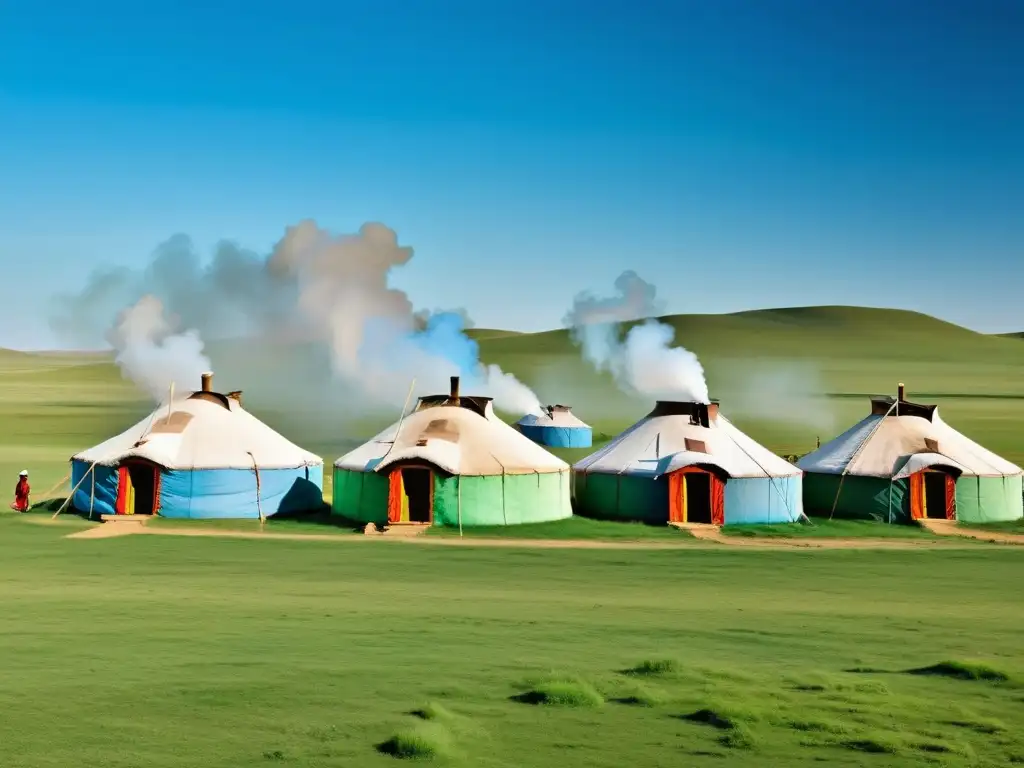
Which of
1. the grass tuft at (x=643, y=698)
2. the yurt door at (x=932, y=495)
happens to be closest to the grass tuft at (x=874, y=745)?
the grass tuft at (x=643, y=698)

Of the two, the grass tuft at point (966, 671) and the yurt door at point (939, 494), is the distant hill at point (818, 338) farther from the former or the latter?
the grass tuft at point (966, 671)

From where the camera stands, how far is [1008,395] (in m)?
129

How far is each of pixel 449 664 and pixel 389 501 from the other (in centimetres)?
1607

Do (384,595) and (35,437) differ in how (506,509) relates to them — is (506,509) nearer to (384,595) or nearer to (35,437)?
(384,595)

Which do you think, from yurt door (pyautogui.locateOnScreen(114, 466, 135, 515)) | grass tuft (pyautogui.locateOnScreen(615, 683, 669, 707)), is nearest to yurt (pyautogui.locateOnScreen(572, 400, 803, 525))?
yurt door (pyautogui.locateOnScreen(114, 466, 135, 515))

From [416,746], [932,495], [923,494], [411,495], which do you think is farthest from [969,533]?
Result: [416,746]

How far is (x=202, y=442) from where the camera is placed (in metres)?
33.3

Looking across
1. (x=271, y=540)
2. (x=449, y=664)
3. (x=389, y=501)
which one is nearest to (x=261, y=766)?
(x=449, y=664)

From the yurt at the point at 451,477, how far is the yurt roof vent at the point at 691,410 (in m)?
4.13

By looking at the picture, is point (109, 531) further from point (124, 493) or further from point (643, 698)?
point (643, 698)

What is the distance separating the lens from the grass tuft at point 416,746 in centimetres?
1115

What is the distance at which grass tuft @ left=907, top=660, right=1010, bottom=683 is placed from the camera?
47.6 feet

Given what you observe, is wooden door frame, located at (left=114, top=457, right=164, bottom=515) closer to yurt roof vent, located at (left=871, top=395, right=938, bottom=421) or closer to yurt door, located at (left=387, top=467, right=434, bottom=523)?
yurt door, located at (left=387, top=467, right=434, bottom=523)

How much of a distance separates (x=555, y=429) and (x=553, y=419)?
0.88 m
